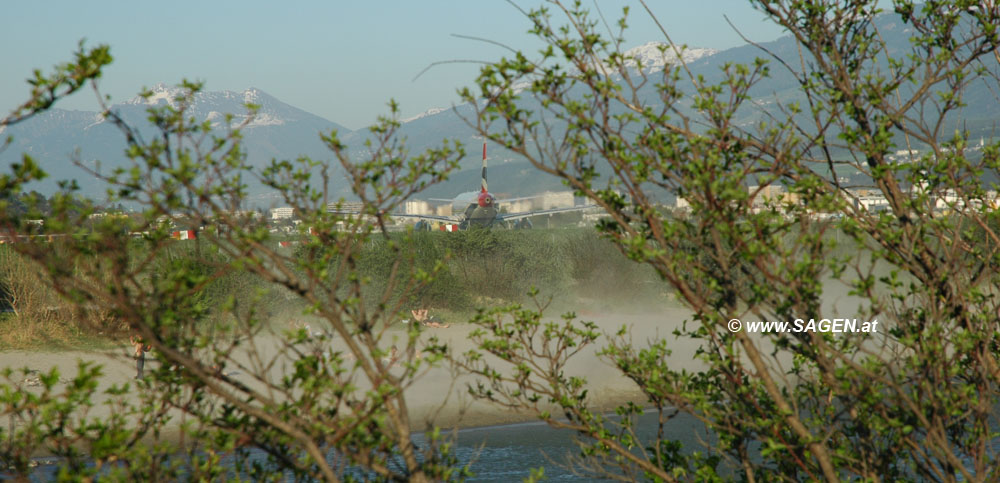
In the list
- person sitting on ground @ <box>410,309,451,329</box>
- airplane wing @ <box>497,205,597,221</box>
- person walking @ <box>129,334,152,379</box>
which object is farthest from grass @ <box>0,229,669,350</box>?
airplane wing @ <box>497,205,597,221</box>

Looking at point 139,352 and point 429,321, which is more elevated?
point 139,352

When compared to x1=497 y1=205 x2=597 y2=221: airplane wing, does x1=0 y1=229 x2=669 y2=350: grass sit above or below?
below

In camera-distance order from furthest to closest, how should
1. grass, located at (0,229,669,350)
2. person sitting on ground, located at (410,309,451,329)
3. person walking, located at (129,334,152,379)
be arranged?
grass, located at (0,229,669,350) < person sitting on ground, located at (410,309,451,329) < person walking, located at (129,334,152,379)

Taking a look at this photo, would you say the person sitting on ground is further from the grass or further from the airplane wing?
the airplane wing

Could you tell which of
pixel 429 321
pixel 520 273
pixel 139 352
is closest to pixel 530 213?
pixel 520 273

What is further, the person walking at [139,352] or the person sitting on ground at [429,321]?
the person sitting on ground at [429,321]

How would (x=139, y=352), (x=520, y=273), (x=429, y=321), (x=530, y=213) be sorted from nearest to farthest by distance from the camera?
(x=139, y=352)
(x=429, y=321)
(x=520, y=273)
(x=530, y=213)

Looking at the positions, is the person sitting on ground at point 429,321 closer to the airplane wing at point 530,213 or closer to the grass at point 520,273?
the grass at point 520,273

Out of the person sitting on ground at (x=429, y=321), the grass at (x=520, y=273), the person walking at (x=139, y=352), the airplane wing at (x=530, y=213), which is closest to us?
the person walking at (x=139, y=352)

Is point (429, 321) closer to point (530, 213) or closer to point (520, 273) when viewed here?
point (520, 273)

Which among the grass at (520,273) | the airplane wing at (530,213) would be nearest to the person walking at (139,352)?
the grass at (520,273)

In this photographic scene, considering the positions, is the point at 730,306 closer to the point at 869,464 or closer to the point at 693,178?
the point at 693,178

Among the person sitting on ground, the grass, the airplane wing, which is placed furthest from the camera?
the airplane wing

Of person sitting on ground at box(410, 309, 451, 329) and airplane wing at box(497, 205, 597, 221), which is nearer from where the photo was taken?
person sitting on ground at box(410, 309, 451, 329)
